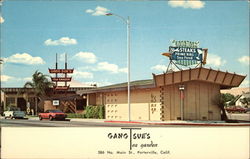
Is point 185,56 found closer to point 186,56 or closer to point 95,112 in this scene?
point 186,56

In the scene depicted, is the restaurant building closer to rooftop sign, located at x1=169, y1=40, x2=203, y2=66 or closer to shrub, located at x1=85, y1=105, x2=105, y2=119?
rooftop sign, located at x1=169, y1=40, x2=203, y2=66

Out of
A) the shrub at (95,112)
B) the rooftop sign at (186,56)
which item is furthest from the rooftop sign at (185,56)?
the shrub at (95,112)

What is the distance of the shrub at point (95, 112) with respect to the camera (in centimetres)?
3011

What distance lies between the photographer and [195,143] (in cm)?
1326

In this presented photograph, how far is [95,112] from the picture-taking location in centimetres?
3184

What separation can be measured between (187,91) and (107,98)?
27.1 ft

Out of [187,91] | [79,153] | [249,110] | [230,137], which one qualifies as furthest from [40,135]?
[187,91]

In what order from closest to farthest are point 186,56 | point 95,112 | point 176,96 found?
1. point 186,56
2. point 176,96
3. point 95,112

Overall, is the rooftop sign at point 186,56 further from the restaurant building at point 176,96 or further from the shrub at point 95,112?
the shrub at point 95,112

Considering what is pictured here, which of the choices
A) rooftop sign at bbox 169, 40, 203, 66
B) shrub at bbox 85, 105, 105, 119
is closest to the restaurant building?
rooftop sign at bbox 169, 40, 203, 66

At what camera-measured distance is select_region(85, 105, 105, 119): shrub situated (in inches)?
1185

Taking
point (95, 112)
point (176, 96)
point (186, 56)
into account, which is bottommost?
point (95, 112)

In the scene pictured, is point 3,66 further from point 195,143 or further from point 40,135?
point 195,143

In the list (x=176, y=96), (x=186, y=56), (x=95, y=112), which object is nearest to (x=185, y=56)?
(x=186, y=56)
